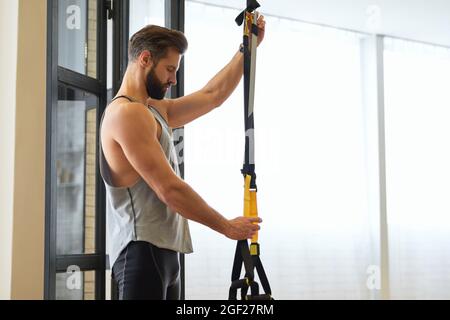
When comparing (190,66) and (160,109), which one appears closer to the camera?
(160,109)

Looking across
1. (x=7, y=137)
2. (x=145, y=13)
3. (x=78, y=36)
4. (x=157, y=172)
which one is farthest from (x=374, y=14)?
(x=157, y=172)

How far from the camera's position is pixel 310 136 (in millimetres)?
4609

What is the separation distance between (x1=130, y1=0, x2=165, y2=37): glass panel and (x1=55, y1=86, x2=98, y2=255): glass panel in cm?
35

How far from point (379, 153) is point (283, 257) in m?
1.08

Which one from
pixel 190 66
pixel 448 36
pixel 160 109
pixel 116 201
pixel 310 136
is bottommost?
pixel 116 201

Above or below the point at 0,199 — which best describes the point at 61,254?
below

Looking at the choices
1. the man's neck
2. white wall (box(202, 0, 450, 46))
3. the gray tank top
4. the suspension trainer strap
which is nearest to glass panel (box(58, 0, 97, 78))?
the man's neck

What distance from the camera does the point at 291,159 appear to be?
4477 mm

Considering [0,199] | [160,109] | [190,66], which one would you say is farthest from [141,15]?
[190,66]

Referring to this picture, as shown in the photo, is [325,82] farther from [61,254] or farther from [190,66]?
[61,254]

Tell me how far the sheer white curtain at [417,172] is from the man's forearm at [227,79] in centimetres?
320

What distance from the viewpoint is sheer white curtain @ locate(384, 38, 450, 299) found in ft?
16.3

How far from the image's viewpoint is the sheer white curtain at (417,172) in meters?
4.98

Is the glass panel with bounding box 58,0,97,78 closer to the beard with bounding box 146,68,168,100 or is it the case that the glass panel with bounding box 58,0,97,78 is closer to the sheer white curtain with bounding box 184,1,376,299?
the beard with bounding box 146,68,168,100
